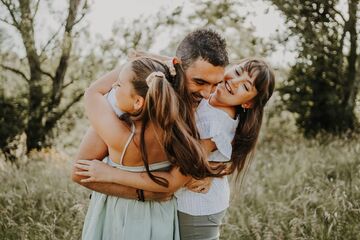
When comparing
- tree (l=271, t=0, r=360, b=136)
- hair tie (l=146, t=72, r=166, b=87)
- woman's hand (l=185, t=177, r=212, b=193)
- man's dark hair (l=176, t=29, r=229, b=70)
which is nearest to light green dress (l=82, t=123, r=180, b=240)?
woman's hand (l=185, t=177, r=212, b=193)

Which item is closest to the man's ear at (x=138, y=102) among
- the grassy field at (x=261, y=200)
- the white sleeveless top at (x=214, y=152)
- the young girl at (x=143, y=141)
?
the young girl at (x=143, y=141)

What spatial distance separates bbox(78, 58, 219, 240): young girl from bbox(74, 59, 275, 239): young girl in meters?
0.06

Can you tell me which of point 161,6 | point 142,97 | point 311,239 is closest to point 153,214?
point 142,97

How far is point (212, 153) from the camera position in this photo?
8.59ft

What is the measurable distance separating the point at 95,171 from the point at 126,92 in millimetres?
412

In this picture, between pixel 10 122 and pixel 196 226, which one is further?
pixel 10 122

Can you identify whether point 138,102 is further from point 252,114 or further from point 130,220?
point 252,114

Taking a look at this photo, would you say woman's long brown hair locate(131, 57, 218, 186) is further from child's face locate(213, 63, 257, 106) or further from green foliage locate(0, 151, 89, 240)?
green foliage locate(0, 151, 89, 240)

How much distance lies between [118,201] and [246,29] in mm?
6484

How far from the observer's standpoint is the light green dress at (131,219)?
2477mm

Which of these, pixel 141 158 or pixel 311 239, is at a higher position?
pixel 141 158

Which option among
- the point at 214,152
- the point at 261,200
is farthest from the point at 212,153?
the point at 261,200

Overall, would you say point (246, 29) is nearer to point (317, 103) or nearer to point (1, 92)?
point (317, 103)

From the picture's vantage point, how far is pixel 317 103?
9141 millimetres
